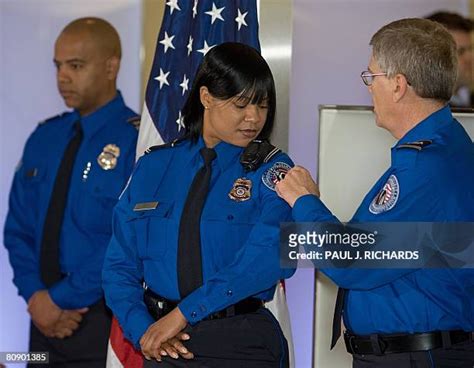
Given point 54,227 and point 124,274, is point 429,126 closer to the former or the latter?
point 124,274

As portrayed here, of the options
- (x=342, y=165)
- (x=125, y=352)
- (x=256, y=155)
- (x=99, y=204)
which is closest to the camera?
(x=256, y=155)

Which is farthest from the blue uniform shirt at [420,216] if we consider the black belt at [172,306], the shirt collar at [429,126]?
the black belt at [172,306]

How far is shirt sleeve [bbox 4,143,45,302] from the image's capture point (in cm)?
338

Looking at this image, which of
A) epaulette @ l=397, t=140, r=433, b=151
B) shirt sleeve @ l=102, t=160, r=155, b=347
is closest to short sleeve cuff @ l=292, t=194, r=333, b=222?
epaulette @ l=397, t=140, r=433, b=151

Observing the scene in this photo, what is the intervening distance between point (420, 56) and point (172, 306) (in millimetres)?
825

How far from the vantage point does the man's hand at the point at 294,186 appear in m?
2.27

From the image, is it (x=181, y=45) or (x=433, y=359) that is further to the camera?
(x=181, y=45)

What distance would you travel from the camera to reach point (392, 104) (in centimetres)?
227

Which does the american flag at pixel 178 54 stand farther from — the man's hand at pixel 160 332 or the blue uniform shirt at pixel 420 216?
the blue uniform shirt at pixel 420 216

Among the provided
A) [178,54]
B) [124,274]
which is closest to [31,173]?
[178,54]

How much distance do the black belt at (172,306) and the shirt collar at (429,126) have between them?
0.52 metres

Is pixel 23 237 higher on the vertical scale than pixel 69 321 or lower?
higher

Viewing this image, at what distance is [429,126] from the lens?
2.25m

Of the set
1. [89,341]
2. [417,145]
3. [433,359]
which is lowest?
[89,341]
